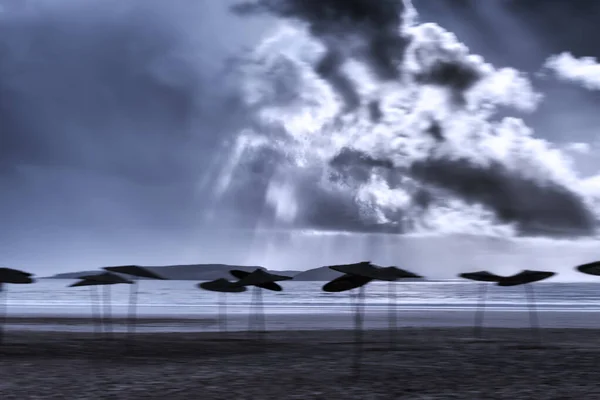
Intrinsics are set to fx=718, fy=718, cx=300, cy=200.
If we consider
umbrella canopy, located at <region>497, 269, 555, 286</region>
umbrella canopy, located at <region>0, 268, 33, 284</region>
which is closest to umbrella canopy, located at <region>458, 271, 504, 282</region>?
umbrella canopy, located at <region>497, 269, 555, 286</region>

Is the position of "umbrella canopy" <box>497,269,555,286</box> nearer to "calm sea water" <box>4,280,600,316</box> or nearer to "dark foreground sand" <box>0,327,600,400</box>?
"dark foreground sand" <box>0,327,600,400</box>

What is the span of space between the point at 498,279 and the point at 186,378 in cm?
1228

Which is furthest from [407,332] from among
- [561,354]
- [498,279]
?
[561,354]

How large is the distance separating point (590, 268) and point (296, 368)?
7.86m

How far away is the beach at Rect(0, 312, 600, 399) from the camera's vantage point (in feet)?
44.8

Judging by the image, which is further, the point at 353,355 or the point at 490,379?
the point at 353,355

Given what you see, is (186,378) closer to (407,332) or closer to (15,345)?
(15,345)

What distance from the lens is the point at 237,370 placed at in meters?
16.9

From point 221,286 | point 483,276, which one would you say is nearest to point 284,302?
point 221,286

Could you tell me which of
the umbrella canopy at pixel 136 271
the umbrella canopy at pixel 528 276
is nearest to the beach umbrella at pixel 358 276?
the umbrella canopy at pixel 528 276

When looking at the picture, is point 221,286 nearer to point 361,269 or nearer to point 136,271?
point 136,271

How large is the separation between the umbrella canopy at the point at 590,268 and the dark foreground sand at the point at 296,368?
2.28 metres

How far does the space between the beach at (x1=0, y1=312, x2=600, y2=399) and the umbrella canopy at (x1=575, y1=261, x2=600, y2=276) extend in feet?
7.58

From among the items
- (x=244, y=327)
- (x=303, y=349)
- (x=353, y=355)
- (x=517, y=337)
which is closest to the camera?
(x=353, y=355)
